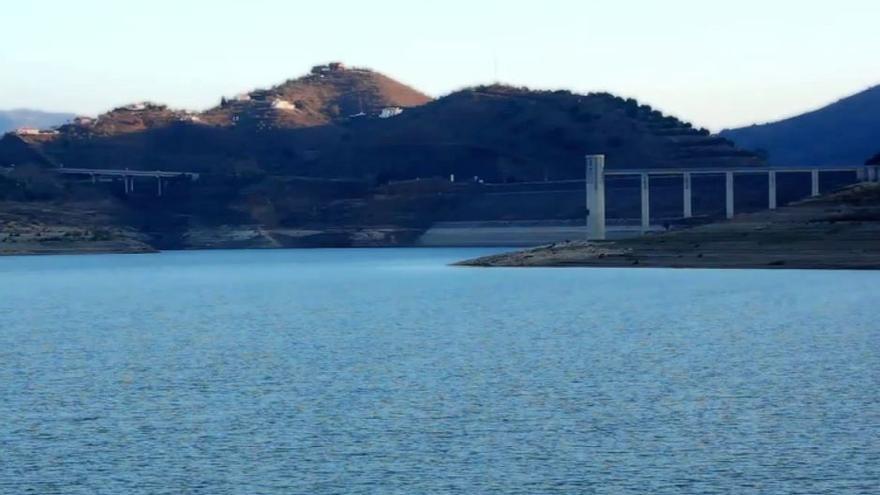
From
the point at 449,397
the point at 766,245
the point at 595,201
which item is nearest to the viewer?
the point at 449,397

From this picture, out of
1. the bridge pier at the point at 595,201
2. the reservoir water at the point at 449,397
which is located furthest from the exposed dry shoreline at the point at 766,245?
the reservoir water at the point at 449,397

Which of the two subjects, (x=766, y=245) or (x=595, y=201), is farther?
(x=595, y=201)

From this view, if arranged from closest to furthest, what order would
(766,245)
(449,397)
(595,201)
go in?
(449,397) < (766,245) < (595,201)

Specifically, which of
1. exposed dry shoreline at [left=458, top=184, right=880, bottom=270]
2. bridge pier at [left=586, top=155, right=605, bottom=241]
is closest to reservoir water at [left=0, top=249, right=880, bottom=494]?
exposed dry shoreline at [left=458, top=184, right=880, bottom=270]

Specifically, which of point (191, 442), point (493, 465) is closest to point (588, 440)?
point (493, 465)

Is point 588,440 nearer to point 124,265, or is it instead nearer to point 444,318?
point 444,318

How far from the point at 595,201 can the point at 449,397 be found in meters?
Result: 137

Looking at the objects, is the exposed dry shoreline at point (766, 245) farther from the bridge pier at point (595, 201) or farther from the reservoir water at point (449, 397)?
the reservoir water at point (449, 397)

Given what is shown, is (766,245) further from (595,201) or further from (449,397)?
(449,397)

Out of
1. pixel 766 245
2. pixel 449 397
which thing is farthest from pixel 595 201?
pixel 449 397

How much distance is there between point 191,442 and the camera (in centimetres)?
3969

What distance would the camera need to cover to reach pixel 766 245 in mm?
134500

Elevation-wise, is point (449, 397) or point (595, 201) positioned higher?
point (595, 201)

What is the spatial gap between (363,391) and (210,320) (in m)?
35.9
